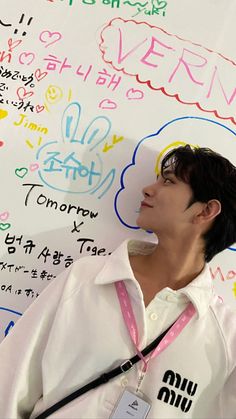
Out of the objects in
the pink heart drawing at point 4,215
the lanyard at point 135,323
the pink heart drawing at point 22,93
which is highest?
the pink heart drawing at point 22,93

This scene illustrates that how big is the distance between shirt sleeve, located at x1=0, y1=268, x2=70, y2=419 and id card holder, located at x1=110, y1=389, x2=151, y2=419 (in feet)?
0.67

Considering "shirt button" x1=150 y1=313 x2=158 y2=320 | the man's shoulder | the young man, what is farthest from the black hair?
"shirt button" x1=150 y1=313 x2=158 y2=320

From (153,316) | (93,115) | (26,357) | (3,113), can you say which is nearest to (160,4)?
(93,115)

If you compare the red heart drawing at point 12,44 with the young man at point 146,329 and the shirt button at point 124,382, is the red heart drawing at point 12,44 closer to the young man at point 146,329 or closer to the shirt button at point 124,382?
the young man at point 146,329

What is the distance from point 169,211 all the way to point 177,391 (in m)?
0.42

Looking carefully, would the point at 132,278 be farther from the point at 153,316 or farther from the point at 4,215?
the point at 4,215

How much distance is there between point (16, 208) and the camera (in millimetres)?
1172

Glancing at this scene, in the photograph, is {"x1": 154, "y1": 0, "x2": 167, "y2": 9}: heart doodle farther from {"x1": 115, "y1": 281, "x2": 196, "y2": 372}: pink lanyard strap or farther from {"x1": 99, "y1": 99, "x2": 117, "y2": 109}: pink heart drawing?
{"x1": 115, "y1": 281, "x2": 196, "y2": 372}: pink lanyard strap

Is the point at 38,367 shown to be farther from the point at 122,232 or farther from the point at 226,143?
the point at 226,143

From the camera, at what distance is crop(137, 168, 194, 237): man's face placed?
110 cm

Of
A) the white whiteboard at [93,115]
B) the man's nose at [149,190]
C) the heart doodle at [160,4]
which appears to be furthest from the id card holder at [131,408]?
the heart doodle at [160,4]

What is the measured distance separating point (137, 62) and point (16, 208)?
1.76 ft

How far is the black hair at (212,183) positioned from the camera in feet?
3.66

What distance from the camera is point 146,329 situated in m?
1.01
